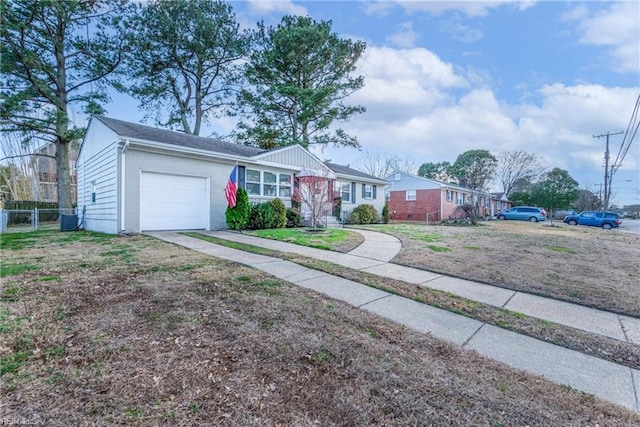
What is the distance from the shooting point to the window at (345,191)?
695 inches

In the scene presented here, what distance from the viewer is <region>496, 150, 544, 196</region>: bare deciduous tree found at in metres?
42.9

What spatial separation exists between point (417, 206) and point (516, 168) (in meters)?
28.1

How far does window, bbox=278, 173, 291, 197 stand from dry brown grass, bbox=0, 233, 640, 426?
10.5 m

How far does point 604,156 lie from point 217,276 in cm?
4225

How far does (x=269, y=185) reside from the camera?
535 inches

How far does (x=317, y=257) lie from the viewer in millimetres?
6480

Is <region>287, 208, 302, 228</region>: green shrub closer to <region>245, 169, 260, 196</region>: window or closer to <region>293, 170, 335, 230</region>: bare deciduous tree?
<region>293, 170, 335, 230</region>: bare deciduous tree

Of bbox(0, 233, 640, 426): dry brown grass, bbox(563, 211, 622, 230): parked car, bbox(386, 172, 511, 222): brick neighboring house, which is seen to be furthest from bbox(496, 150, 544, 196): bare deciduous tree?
bbox(0, 233, 640, 426): dry brown grass

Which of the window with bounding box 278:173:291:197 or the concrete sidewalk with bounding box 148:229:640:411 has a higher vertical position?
the window with bounding box 278:173:291:197

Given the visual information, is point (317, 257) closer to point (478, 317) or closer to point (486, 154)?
point (478, 317)

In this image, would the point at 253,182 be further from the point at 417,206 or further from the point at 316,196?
the point at 417,206

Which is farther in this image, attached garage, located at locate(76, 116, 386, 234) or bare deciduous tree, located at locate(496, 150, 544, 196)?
bare deciduous tree, located at locate(496, 150, 544, 196)

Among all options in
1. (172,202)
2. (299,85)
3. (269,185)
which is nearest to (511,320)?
(172,202)

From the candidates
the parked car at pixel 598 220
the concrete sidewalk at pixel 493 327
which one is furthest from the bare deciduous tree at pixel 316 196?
the parked car at pixel 598 220
